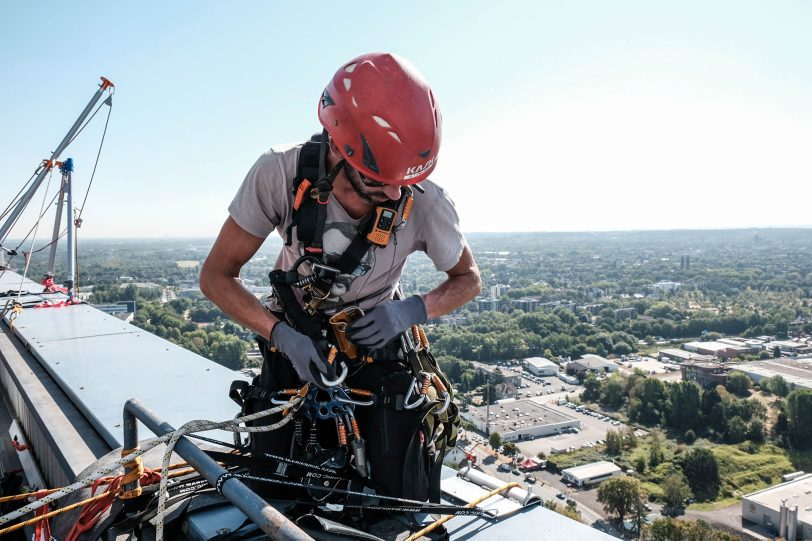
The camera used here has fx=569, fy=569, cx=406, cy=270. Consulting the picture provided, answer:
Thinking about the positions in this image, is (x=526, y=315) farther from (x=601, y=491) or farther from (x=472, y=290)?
(x=472, y=290)

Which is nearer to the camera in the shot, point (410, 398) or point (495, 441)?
point (410, 398)

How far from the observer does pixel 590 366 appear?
46.1 meters

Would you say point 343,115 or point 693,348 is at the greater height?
point 343,115

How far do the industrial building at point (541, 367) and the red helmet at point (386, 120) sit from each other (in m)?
46.3

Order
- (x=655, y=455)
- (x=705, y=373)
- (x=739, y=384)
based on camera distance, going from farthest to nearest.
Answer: (x=705, y=373), (x=739, y=384), (x=655, y=455)

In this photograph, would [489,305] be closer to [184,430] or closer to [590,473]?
[590,473]

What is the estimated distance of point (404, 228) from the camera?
1886 mm

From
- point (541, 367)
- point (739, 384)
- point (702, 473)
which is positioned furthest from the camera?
point (541, 367)

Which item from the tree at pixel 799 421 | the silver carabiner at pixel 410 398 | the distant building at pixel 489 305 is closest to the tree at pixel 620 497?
the tree at pixel 799 421

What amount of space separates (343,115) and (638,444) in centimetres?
3339

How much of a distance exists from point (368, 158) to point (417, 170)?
15 centimetres

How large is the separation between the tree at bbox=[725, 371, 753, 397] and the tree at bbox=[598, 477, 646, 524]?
19369 millimetres

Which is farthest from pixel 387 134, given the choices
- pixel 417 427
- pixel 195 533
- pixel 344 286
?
pixel 195 533

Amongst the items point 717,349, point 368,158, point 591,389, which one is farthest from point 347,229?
point 717,349
